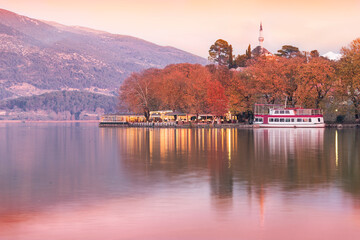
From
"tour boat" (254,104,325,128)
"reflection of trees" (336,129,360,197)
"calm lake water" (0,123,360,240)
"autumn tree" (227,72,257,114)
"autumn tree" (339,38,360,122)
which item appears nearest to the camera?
"calm lake water" (0,123,360,240)

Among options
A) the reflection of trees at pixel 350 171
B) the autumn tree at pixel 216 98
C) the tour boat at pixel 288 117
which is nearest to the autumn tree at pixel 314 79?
the tour boat at pixel 288 117

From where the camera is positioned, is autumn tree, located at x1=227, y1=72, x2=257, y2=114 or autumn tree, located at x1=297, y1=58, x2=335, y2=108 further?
autumn tree, located at x1=227, y1=72, x2=257, y2=114

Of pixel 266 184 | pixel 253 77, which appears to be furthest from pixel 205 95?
pixel 266 184

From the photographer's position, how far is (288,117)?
129625 mm

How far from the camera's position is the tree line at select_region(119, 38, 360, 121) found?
12225 cm

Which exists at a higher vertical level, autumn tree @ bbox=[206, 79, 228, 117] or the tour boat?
autumn tree @ bbox=[206, 79, 228, 117]

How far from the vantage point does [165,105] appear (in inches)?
6230

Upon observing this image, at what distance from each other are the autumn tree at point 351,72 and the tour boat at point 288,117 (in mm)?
9642

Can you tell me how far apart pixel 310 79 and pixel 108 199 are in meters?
108

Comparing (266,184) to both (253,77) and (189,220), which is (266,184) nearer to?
(189,220)

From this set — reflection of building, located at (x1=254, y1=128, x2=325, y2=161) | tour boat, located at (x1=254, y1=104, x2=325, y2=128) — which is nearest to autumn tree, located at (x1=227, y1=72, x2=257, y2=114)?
tour boat, located at (x1=254, y1=104, x2=325, y2=128)

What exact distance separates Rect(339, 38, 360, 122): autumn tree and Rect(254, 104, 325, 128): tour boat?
964 centimetres

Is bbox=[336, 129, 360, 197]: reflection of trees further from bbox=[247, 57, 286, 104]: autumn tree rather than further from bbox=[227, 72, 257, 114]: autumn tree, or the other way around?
bbox=[227, 72, 257, 114]: autumn tree

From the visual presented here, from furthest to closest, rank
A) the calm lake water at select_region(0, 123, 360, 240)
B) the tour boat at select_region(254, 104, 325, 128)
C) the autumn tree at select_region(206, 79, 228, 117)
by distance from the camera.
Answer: the autumn tree at select_region(206, 79, 228, 117) → the tour boat at select_region(254, 104, 325, 128) → the calm lake water at select_region(0, 123, 360, 240)
